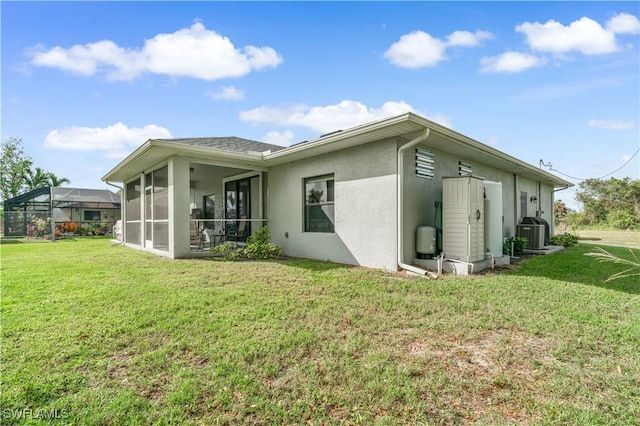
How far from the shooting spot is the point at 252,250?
7.87 metres

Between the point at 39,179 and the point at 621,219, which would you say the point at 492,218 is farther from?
the point at 39,179

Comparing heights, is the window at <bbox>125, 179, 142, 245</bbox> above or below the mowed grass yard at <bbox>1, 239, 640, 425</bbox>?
above

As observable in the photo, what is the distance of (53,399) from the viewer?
2.13 m

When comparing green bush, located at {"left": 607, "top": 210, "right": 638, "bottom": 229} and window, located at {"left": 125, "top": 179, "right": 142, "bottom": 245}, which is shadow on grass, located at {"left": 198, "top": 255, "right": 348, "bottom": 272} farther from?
green bush, located at {"left": 607, "top": 210, "right": 638, "bottom": 229}

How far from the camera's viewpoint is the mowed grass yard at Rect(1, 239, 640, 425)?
2.02 meters

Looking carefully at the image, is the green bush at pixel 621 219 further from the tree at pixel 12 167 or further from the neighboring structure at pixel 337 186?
the tree at pixel 12 167

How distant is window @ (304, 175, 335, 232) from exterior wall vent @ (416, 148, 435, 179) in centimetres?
202

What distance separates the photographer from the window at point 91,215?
70.3ft

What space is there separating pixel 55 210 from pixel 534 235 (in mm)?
25963

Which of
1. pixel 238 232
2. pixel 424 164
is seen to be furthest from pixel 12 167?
pixel 424 164

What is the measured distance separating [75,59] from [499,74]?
1138 cm

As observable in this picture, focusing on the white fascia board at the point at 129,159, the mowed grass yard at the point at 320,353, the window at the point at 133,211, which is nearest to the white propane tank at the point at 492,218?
the mowed grass yard at the point at 320,353

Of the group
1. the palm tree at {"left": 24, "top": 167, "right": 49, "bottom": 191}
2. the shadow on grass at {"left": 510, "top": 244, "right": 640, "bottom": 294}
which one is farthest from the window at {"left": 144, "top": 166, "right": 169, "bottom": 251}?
the palm tree at {"left": 24, "top": 167, "right": 49, "bottom": 191}

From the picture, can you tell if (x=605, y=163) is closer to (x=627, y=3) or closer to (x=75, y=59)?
(x=627, y=3)
